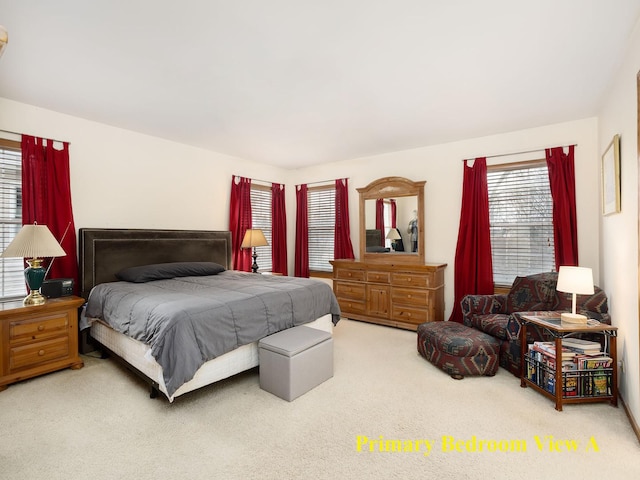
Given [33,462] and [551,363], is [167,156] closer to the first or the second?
[33,462]

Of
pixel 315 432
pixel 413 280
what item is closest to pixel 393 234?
pixel 413 280

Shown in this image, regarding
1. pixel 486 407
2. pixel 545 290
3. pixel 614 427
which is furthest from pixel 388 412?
pixel 545 290

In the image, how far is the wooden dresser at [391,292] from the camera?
419 cm

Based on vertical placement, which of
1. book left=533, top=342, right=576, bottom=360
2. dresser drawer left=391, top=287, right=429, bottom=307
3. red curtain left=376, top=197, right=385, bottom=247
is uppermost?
red curtain left=376, top=197, right=385, bottom=247

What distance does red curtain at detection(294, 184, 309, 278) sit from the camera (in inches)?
231

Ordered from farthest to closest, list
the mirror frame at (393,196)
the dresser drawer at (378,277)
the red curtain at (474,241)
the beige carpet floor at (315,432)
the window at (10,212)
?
the mirror frame at (393,196), the dresser drawer at (378,277), the red curtain at (474,241), the window at (10,212), the beige carpet floor at (315,432)

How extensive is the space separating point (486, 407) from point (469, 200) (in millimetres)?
2648

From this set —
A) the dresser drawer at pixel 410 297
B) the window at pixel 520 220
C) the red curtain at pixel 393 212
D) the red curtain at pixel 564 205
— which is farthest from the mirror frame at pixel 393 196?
the red curtain at pixel 564 205

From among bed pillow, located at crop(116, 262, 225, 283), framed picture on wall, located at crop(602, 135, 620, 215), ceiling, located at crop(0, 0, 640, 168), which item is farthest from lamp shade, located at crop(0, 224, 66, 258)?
framed picture on wall, located at crop(602, 135, 620, 215)

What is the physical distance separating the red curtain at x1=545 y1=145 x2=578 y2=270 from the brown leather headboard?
4339 millimetres

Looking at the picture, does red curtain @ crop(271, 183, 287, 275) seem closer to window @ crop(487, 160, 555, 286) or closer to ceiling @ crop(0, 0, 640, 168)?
Answer: ceiling @ crop(0, 0, 640, 168)

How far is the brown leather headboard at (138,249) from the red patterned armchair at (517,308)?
3466 mm

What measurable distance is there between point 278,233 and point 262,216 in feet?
1.42

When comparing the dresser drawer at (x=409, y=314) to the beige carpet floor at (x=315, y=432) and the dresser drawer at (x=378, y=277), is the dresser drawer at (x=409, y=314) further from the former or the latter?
the beige carpet floor at (x=315, y=432)
